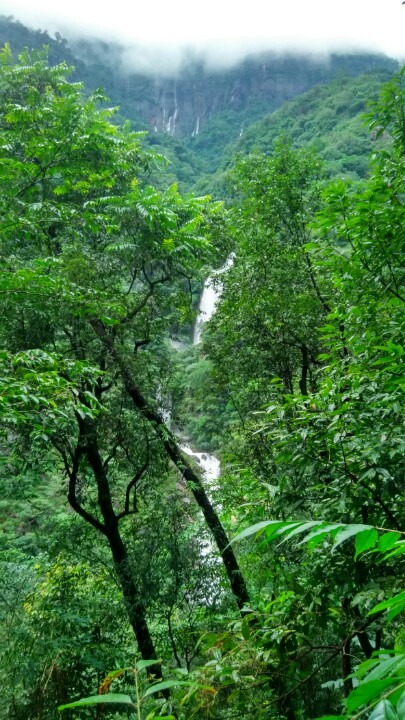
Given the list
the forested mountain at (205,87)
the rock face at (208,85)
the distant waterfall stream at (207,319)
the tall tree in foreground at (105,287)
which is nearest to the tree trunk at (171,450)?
the tall tree in foreground at (105,287)

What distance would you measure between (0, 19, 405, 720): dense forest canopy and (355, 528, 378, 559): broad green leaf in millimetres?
1509

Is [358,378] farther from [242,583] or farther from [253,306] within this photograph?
[242,583]

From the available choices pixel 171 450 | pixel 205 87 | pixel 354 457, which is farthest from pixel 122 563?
pixel 205 87

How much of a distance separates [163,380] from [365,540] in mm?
5917

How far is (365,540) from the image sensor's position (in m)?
0.66

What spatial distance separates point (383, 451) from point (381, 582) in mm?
547

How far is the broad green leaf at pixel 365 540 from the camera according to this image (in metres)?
0.64

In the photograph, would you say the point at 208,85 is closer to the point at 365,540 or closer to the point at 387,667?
the point at 365,540

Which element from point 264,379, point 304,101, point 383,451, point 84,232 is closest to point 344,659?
point 383,451

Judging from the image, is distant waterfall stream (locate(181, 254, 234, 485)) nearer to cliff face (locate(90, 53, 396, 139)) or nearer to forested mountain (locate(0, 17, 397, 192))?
forested mountain (locate(0, 17, 397, 192))

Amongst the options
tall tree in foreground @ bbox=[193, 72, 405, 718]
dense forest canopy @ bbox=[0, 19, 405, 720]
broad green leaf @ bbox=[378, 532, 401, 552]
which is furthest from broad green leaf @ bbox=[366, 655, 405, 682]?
dense forest canopy @ bbox=[0, 19, 405, 720]

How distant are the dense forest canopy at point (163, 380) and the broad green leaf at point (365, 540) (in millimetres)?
1509

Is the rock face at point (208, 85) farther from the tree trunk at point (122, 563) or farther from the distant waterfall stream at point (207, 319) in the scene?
the tree trunk at point (122, 563)

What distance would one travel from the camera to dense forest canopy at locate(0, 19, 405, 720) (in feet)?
8.51
